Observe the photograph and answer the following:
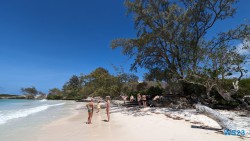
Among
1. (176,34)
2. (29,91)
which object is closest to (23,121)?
(176,34)

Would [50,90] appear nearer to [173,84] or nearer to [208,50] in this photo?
[173,84]

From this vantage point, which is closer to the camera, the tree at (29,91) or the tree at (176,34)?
the tree at (176,34)

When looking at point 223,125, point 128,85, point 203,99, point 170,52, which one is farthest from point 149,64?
point 223,125

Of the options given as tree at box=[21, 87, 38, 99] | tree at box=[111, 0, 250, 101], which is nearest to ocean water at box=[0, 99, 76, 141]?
tree at box=[111, 0, 250, 101]

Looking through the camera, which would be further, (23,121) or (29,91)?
(29,91)

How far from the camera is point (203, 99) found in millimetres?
16312

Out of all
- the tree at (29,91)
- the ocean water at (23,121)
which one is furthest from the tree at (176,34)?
the tree at (29,91)

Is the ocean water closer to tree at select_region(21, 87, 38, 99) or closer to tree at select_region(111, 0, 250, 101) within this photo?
tree at select_region(111, 0, 250, 101)

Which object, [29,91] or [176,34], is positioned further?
[29,91]

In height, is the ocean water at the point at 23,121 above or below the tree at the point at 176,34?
below

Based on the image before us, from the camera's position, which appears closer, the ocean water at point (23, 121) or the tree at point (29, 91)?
the ocean water at point (23, 121)

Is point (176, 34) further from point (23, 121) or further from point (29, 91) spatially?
point (29, 91)

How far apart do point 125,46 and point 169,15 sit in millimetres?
4946

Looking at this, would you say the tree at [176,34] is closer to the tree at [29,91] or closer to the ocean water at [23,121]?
the ocean water at [23,121]
